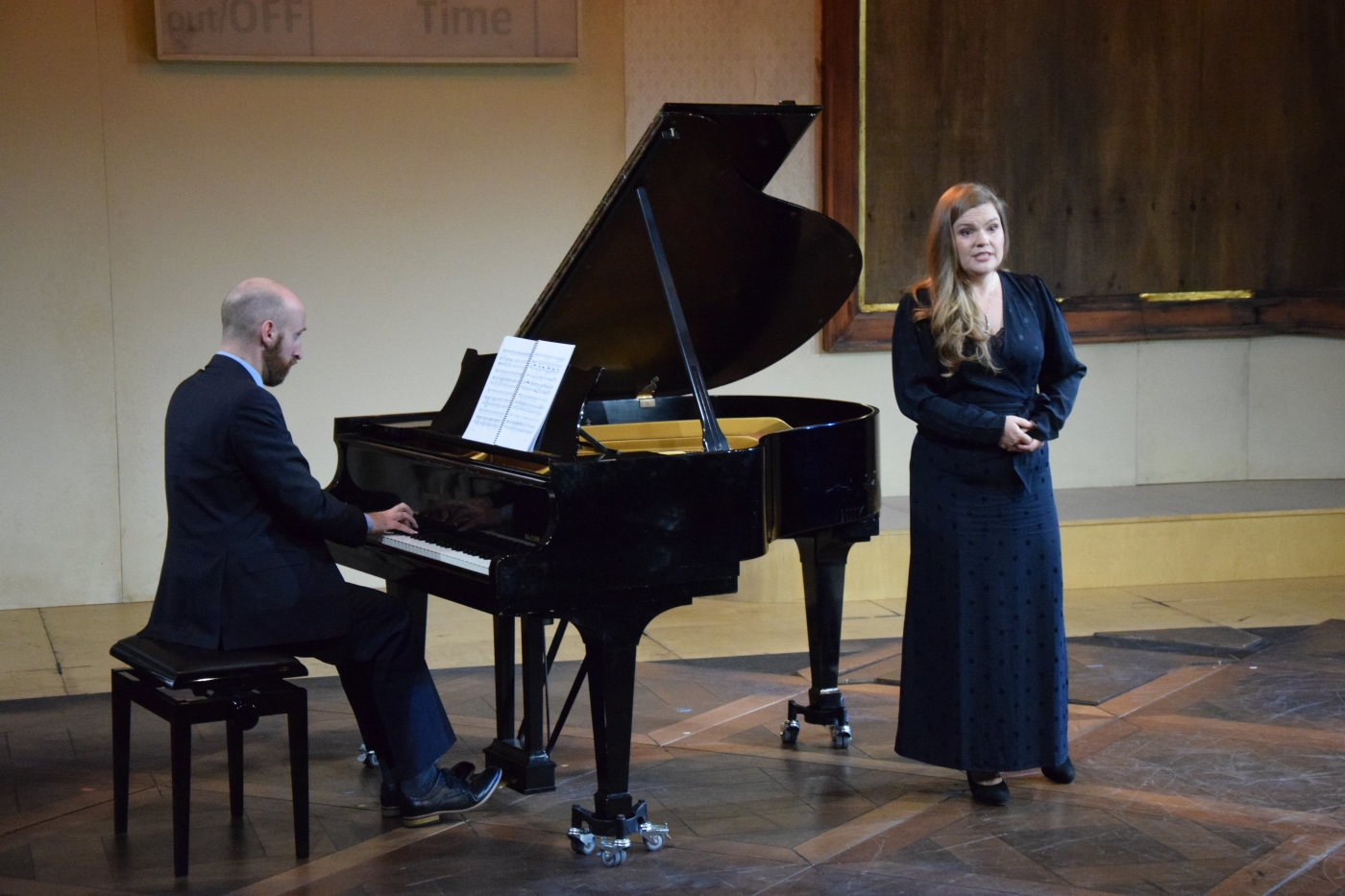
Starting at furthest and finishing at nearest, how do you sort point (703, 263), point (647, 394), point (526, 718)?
1. point (647, 394)
2. point (703, 263)
3. point (526, 718)

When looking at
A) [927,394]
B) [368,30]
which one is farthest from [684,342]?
[368,30]

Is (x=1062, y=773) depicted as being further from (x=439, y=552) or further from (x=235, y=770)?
(x=235, y=770)

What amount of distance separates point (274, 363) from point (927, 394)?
4.82 feet

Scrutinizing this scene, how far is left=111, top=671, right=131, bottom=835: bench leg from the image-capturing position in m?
3.42

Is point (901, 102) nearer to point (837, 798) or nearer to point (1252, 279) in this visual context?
point (1252, 279)

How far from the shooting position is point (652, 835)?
11.2 feet

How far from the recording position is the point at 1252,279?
7086mm

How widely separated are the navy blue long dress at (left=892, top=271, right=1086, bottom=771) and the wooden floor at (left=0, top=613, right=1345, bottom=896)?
21 centimetres

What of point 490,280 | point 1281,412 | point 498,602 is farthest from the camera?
point 1281,412

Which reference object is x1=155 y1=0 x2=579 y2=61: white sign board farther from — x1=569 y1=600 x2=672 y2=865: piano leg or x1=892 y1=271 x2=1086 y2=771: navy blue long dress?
x1=569 y1=600 x2=672 y2=865: piano leg

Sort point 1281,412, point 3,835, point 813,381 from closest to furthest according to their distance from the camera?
point 3,835 < point 813,381 < point 1281,412

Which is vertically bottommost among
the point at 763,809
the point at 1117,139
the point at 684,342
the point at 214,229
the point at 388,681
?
the point at 763,809

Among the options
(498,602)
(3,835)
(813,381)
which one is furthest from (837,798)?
(813,381)

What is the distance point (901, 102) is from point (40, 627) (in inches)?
156
